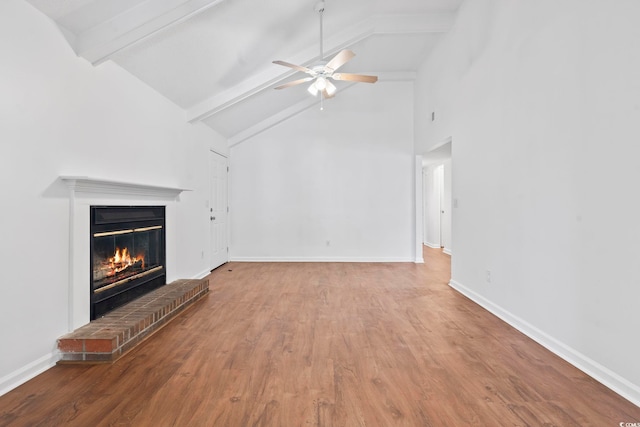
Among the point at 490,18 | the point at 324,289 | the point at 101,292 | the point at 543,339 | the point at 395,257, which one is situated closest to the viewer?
the point at 543,339

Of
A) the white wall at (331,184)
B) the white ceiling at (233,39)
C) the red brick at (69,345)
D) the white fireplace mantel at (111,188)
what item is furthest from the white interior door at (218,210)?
the red brick at (69,345)

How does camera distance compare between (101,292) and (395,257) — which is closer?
(101,292)

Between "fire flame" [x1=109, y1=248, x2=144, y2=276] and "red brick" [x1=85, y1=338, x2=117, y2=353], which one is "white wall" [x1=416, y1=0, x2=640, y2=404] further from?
"fire flame" [x1=109, y1=248, x2=144, y2=276]

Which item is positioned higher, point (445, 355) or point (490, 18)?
point (490, 18)

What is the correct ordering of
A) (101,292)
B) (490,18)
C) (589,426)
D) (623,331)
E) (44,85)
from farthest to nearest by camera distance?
(490,18) < (101,292) < (44,85) < (623,331) < (589,426)

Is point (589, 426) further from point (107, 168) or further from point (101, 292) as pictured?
point (107, 168)

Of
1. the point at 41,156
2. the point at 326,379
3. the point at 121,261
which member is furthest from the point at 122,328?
the point at 326,379

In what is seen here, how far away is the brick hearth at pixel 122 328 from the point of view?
2.27 metres

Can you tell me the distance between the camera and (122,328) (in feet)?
8.07

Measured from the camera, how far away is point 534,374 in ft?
6.90

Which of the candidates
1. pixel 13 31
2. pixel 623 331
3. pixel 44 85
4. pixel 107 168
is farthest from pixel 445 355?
pixel 13 31

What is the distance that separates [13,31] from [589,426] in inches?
159

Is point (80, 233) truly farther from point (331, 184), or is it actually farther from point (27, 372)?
point (331, 184)

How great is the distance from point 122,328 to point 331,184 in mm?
4617
